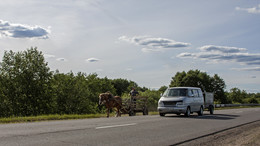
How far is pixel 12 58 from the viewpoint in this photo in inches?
1988

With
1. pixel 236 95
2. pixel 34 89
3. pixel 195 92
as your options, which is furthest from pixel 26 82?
pixel 236 95

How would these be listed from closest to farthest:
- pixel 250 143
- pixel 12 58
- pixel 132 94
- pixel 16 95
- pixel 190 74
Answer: pixel 250 143, pixel 132 94, pixel 16 95, pixel 12 58, pixel 190 74

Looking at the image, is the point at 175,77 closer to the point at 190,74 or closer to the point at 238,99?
the point at 190,74

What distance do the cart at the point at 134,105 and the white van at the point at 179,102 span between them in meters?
3.92

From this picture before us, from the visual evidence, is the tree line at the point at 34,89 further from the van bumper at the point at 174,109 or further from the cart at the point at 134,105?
the van bumper at the point at 174,109

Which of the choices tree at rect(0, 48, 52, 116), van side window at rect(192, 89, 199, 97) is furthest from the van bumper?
tree at rect(0, 48, 52, 116)

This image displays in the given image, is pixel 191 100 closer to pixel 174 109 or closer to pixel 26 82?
pixel 174 109

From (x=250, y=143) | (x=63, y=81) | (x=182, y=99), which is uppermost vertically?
A: (x=63, y=81)

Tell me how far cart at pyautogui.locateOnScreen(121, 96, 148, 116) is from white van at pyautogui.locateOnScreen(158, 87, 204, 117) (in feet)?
12.8

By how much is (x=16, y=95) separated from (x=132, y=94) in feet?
91.3

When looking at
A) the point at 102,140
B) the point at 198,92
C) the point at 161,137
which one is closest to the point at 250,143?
the point at 161,137

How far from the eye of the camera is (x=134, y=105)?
24.3m

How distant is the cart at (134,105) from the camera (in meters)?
23.8

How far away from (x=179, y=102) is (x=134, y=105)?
217 inches
